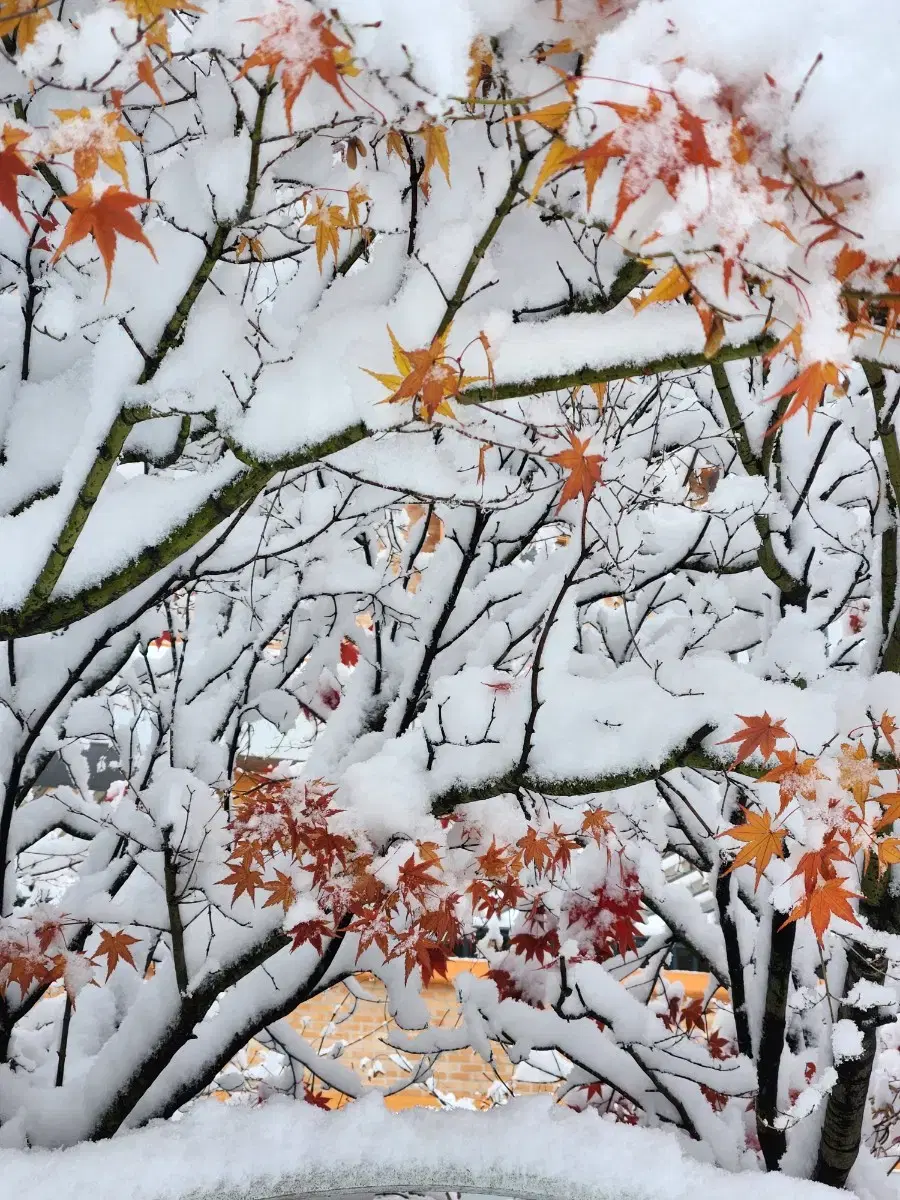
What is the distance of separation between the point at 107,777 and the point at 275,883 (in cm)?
932

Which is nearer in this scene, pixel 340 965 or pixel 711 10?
pixel 711 10

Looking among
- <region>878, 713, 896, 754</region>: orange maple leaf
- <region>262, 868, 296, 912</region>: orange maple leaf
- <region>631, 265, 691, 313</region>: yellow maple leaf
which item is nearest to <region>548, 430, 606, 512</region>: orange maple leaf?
<region>631, 265, 691, 313</region>: yellow maple leaf

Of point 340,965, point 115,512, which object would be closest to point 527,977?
point 340,965

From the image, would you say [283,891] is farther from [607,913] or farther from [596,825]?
[607,913]

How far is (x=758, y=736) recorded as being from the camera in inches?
79.7

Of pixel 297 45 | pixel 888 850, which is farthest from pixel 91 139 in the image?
pixel 888 850

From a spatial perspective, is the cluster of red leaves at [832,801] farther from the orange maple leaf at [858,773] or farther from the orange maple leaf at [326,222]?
the orange maple leaf at [326,222]

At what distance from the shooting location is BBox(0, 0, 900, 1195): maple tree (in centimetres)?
141

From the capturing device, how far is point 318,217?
1910 mm

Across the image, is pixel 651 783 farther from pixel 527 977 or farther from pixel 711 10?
pixel 711 10

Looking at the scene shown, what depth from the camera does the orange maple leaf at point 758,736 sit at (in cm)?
202

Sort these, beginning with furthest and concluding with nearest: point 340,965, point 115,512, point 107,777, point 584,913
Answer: point 107,777
point 584,913
point 340,965
point 115,512

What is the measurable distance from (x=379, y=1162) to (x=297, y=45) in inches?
109

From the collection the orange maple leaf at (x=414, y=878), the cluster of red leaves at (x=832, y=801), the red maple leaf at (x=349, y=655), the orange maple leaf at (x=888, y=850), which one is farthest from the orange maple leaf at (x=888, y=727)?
the red maple leaf at (x=349, y=655)
